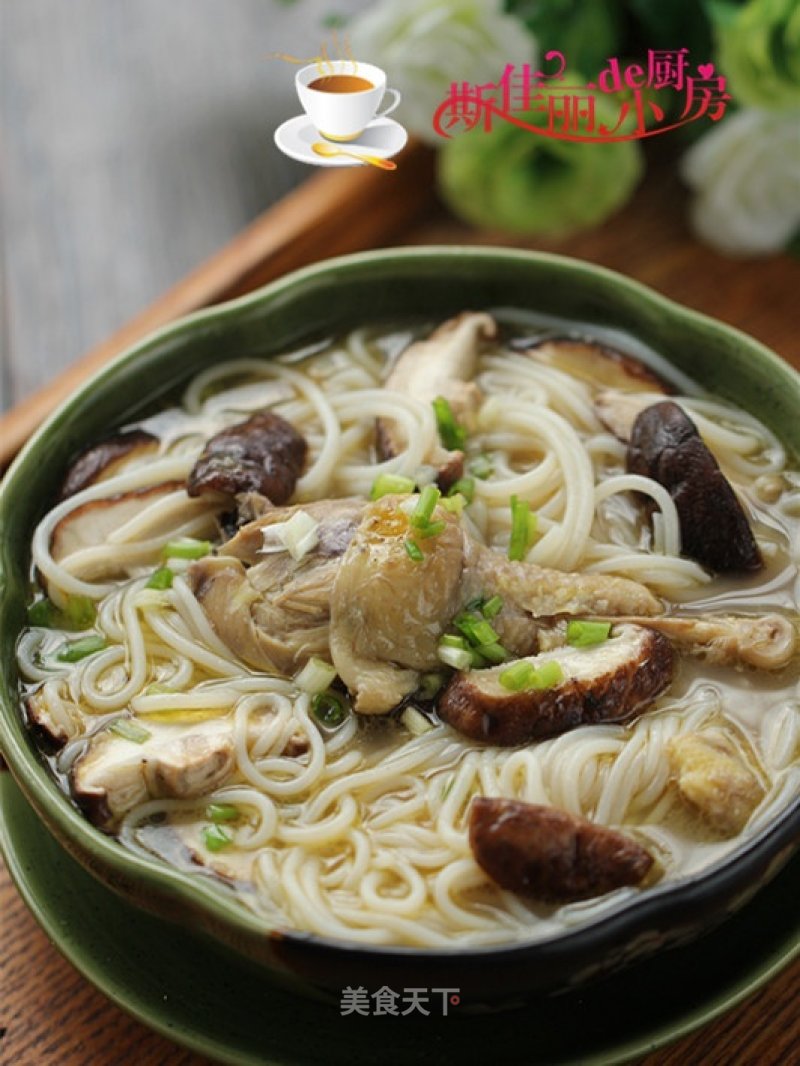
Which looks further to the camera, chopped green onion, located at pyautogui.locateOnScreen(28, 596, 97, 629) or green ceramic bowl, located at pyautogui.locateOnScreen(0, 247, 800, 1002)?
chopped green onion, located at pyautogui.locateOnScreen(28, 596, 97, 629)

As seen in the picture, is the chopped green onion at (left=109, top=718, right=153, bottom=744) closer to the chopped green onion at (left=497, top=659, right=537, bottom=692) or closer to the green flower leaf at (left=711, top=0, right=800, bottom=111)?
the chopped green onion at (left=497, top=659, right=537, bottom=692)

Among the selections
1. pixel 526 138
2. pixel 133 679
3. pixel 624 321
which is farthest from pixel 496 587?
pixel 526 138

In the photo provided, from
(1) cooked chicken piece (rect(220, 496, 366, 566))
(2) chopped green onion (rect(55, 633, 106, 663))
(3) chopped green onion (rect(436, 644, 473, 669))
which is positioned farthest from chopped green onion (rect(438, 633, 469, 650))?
(2) chopped green onion (rect(55, 633, 106, 663))

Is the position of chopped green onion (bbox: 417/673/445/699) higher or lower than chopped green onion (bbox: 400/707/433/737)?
higher

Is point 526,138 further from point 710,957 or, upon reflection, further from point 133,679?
point 710,957

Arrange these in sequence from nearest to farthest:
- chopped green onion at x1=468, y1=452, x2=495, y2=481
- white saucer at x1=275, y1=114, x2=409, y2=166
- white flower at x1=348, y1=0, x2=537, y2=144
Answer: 1. white saucer at x1=275, y1=114, x2=409, y2=166
2. chopped green onion at x1=468, y1=452, x2=495, y2=481
3. white flower at x1=348, y1=0, x2=537, y2=144

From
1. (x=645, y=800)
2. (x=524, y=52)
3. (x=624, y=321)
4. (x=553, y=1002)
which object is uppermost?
(x=524, y=52)

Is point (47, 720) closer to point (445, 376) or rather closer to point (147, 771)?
point (147, 771)
